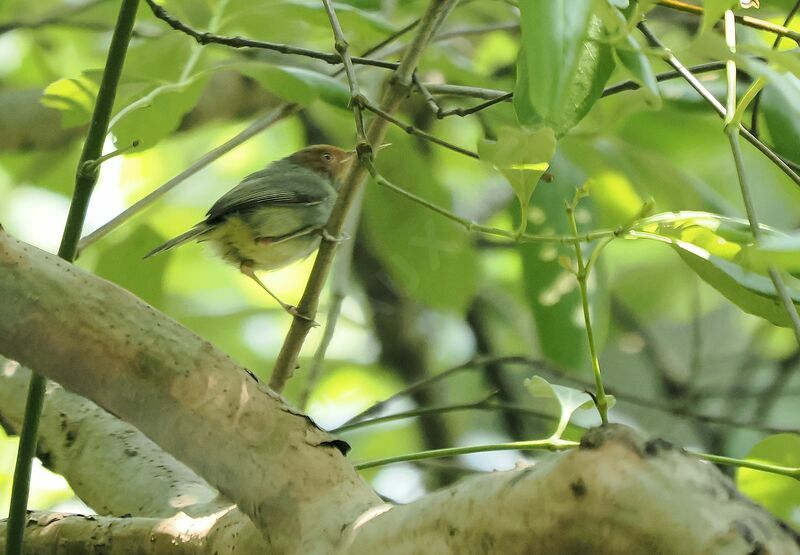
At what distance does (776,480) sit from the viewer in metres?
1.20

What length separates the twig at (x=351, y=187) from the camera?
124cm

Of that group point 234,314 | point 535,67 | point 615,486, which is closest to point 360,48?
point 234,314

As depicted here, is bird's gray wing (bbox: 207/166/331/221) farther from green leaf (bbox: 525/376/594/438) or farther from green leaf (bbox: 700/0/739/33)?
green leaf (bbox: 700/0/739/33)

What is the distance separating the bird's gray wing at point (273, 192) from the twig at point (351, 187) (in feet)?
3.48

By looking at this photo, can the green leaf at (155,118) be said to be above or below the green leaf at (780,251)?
above

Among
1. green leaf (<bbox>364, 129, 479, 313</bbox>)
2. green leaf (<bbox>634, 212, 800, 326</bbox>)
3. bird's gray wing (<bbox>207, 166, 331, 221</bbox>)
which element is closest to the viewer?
green leaf (<bbox>634, 212, 800, 326</bbox>)

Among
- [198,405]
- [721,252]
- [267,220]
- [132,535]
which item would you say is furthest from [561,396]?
[267,220]

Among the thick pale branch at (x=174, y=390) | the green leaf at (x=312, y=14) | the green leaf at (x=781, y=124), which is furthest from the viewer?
the green leaf at (x=312, y=14)

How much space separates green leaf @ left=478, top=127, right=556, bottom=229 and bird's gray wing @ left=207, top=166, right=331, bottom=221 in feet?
5.61

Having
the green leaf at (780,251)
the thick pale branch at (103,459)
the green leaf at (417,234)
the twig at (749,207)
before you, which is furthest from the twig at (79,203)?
the green leaf at (417,234)

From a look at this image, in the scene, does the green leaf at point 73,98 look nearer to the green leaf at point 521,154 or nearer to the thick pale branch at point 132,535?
the thick pale branch at point 132,535

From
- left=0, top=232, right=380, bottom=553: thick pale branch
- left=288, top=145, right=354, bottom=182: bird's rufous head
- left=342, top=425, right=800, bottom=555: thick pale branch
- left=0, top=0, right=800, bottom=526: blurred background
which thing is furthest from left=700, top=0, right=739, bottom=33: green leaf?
left=288, top=145, right=354, bottom=182: bird's rufous head

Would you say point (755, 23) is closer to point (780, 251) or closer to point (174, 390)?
point (780, 251)

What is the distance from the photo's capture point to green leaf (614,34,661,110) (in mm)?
769
